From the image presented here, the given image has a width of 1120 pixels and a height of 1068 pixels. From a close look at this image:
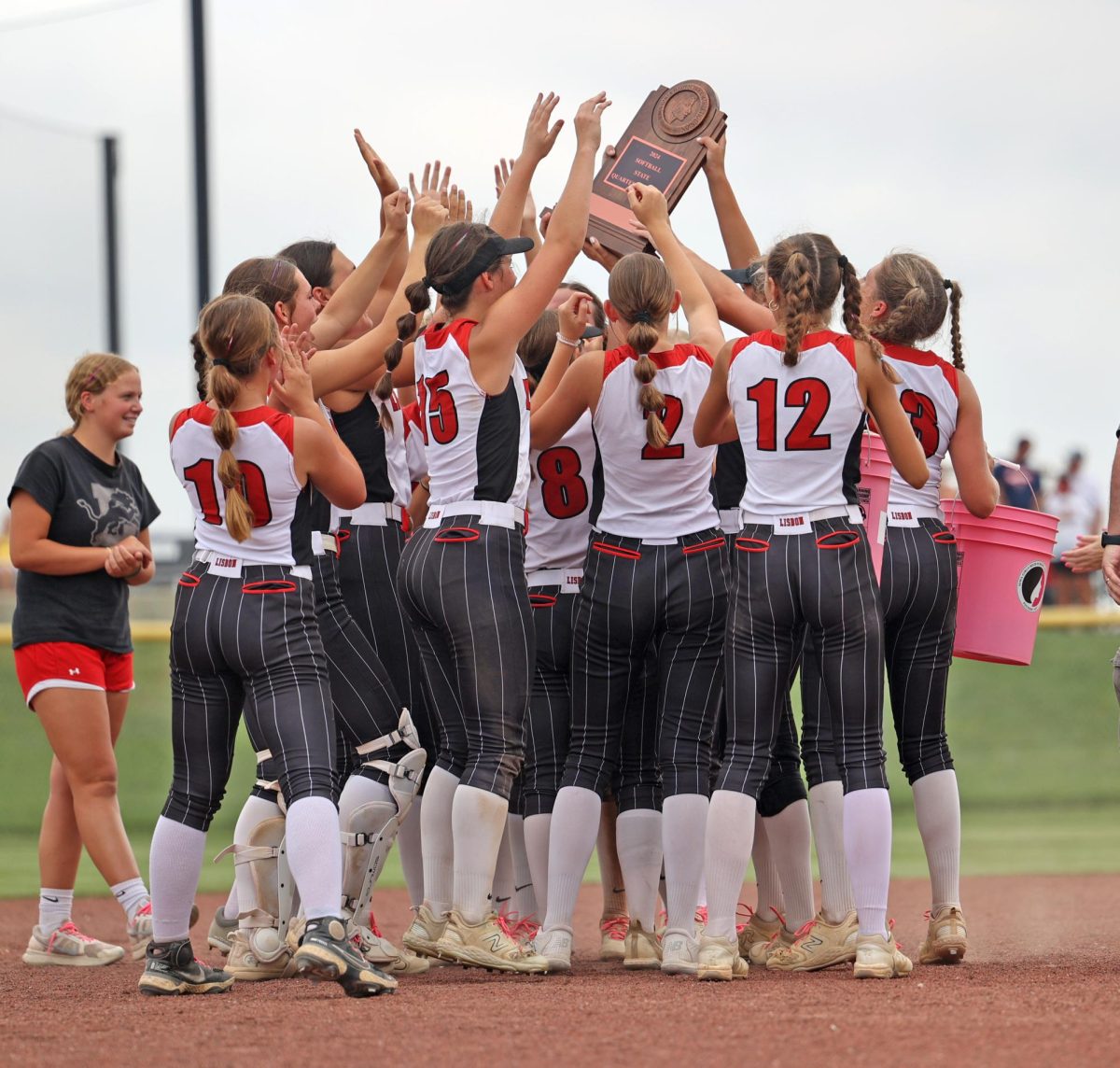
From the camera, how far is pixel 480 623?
4.59m

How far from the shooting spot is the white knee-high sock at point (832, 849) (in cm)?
483

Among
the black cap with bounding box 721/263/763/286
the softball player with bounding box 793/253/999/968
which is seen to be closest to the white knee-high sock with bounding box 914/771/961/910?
the softball player with bounding box 793/253/999/968

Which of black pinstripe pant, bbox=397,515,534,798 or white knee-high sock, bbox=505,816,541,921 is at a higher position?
black pinstripe pant, bbox=397,515,534,798

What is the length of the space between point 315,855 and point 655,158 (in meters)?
2.80

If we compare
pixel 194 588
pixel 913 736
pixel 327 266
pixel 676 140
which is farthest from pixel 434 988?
pixel 676 140

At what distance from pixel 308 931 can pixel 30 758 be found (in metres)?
8.24

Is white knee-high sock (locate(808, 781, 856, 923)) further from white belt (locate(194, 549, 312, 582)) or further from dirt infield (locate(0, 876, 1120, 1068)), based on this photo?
white belt (locate(194, 549, 312, 582))

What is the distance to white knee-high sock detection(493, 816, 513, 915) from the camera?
5504mm

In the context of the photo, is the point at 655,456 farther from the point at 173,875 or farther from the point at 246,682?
the point at 173,875

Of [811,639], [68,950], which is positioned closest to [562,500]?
[811,639]

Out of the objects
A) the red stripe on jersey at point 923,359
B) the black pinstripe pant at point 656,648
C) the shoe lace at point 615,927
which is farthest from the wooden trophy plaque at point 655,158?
the shoe lace at point 615,927

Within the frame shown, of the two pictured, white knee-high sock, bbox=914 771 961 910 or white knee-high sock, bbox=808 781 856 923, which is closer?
white knee-high sock, bbox=808 781 856 923

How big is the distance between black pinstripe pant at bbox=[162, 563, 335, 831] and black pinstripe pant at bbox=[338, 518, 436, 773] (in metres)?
0.89

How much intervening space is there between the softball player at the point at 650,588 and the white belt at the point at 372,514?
66 cm
